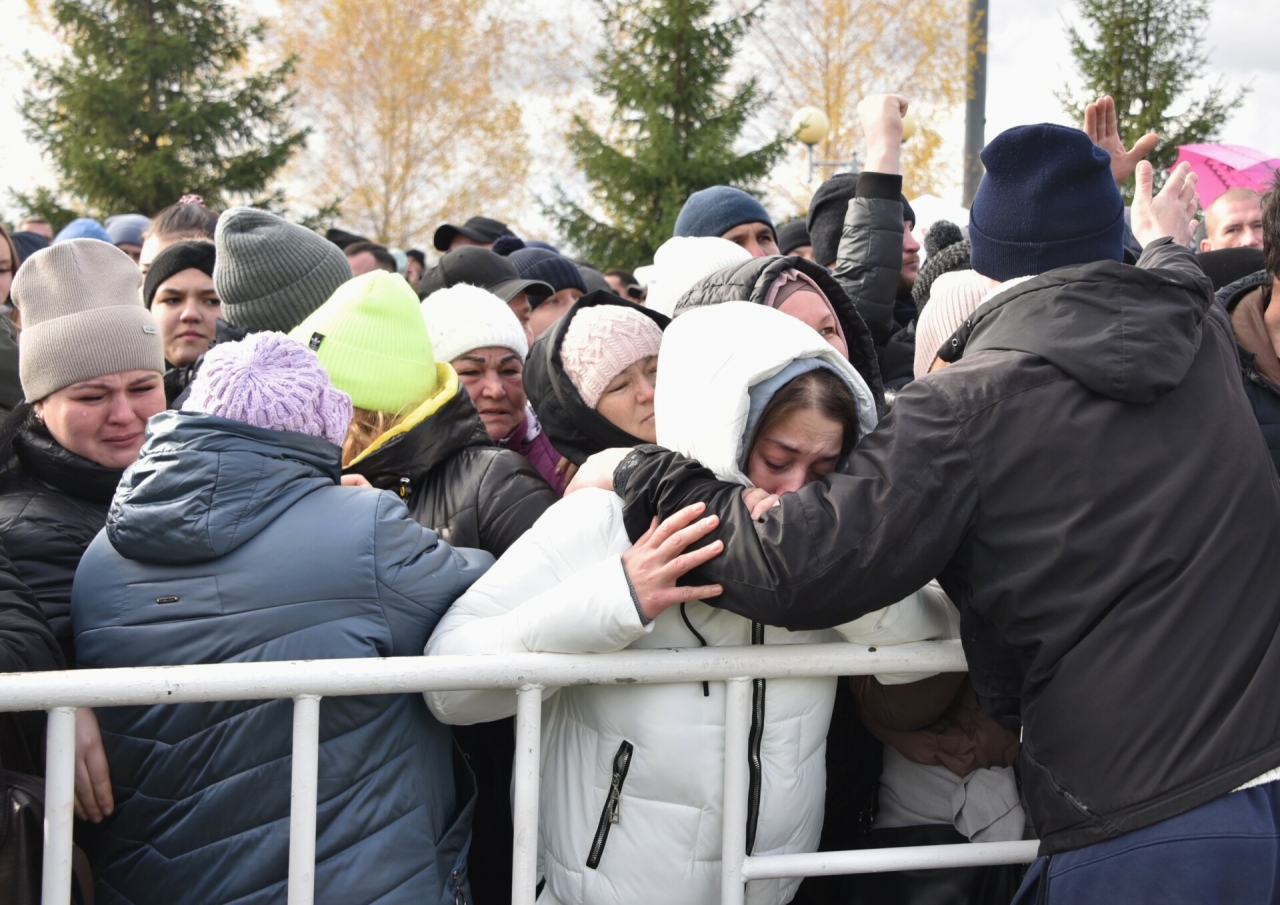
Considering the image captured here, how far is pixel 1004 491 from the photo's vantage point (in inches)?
72.4

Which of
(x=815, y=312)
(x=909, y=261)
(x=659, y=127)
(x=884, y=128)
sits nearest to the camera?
(x=815, y=312)

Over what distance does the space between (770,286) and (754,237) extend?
7.37 feet

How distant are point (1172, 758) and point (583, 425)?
5.30ft

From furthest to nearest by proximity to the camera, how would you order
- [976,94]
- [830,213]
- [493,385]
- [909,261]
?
[976,94] → [909,261] → [830,213] → [493,385]

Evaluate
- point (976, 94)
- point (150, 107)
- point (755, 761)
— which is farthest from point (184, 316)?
point (150, 107)

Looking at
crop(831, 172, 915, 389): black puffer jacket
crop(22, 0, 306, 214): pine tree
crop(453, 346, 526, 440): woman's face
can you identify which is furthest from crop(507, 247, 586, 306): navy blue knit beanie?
crop(22, 0, 306, 214): pine tree

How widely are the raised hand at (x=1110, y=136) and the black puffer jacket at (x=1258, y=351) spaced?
529 millimetres

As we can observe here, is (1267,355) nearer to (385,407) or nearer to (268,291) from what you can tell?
(385,407)

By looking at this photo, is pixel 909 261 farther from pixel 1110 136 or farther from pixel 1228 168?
pixel 1228 168

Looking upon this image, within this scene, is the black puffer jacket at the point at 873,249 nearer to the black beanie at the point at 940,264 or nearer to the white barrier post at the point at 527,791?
the black beanie at the point at 940,264

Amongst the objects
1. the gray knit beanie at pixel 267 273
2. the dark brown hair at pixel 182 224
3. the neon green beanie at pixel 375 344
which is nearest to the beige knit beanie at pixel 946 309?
the neon green beanie at pixel 375 344

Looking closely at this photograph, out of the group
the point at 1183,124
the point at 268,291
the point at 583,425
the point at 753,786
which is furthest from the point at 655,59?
the point at 753,786

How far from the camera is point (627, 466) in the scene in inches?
83.6

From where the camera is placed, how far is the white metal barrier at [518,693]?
1.86 metres
